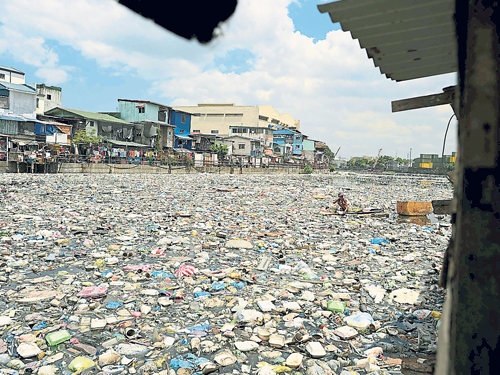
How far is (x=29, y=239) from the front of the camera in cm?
493

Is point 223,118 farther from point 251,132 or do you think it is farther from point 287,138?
point 251,132

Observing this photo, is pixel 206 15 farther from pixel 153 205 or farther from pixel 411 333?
pixel 153 205

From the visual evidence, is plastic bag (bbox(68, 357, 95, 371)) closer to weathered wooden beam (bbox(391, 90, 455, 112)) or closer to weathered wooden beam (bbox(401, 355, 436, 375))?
weathered wooden beam (bbox(401, 355, 436, 375))

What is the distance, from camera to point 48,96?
1393 inches

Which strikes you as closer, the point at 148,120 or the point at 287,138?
the point at 148,120

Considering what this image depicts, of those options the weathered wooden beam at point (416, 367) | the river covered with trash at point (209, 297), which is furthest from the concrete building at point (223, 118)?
the weathered wooden beam at point (416, 367)

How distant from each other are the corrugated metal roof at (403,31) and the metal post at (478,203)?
0.46 meters

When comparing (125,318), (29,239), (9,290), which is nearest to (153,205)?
(29,239)

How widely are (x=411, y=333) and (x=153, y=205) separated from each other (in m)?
7.01

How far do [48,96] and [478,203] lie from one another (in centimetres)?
4181

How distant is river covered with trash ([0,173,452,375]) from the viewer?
2.36 meters

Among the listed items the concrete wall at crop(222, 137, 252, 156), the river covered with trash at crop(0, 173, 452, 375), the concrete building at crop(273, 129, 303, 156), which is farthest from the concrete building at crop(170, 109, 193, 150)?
the river covered with trash at crop(0, 173, 452, 375)

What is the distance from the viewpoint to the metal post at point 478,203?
60cm

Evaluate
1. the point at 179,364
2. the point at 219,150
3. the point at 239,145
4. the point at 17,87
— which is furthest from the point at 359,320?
the point at 239,145
